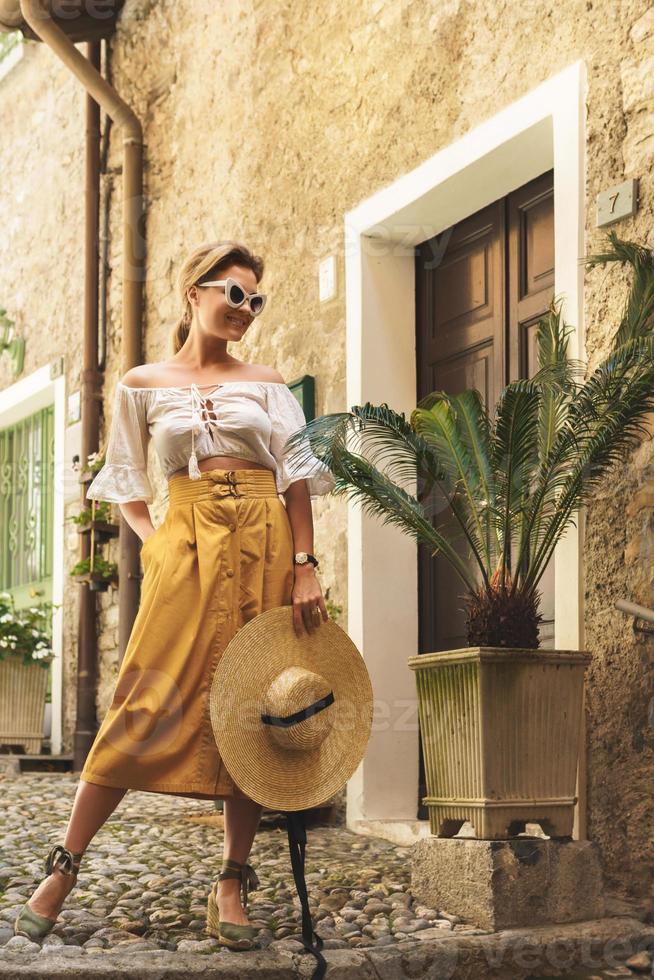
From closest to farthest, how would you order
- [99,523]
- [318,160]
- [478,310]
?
[478,310]
[318,160]
[99,523]

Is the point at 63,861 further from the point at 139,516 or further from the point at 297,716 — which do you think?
the point at 139,516

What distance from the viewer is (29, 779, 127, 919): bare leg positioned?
11.3 ft

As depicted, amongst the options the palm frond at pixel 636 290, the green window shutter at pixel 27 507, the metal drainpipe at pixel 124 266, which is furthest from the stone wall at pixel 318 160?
the green window shutter at pixel 27 507

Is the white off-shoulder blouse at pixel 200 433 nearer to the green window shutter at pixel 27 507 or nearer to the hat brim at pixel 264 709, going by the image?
the hat brim at pixel 264 709

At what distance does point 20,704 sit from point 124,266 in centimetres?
286

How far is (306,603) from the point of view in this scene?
3.60 metres

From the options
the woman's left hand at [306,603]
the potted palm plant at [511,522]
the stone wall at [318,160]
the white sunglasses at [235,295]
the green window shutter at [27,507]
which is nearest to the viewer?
the woman's left hand at [306,603]

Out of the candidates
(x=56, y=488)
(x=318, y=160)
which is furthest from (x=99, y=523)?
(x=318, y=160)

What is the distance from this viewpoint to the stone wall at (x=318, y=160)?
13.9 ft

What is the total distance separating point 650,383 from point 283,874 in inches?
79.2

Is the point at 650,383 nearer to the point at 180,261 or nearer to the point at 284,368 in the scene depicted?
the point at 284,368

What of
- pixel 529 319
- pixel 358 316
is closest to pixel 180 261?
pixel 358 316

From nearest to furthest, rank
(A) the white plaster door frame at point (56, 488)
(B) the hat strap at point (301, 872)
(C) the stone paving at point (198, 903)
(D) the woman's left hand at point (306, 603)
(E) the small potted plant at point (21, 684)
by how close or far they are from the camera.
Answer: (C) the stone paving at point (198, 903)
(B) the hat strap at point (301, 872)
(D) the woman's left hand at point (306, 603)
(E) the small potted plant at point (21, 684)
(A) the white plaster door frame at point (56, 488)

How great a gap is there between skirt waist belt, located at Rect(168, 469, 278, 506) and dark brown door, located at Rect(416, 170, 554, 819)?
5.51ft
